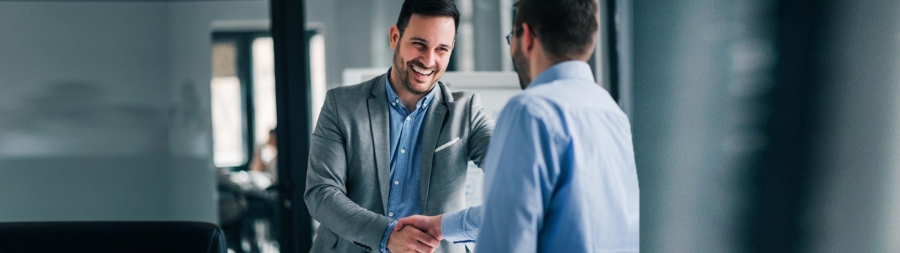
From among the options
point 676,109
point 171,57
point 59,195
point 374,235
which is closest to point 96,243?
point 374,235

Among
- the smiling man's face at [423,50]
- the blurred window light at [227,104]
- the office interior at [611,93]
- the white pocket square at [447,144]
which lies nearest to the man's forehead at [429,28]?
the smiling man's face at [423,50]

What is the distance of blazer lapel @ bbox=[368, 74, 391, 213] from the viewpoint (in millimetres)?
1707

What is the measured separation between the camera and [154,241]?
164 cm

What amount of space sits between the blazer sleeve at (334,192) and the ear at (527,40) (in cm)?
53

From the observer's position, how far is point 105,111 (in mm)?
3188

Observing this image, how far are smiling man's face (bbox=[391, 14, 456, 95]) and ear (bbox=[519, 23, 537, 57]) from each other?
423mm

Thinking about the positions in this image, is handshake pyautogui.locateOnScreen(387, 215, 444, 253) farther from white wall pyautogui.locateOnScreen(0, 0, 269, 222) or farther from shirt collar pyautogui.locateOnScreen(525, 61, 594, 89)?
white wall pyautogui.locateOnScreen(0, 0, 269, 222)

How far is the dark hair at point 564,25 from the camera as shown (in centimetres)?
126

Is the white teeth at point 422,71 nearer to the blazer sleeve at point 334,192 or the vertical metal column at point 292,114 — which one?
the blazer sleeve at point 334,192

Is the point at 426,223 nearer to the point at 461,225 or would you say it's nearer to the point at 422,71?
the point at 461,225

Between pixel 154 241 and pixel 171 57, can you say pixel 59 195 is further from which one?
pixel 154 241

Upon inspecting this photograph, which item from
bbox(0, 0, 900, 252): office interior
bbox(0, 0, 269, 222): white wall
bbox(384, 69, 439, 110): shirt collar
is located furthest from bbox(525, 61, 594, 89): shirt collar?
bbox(0, 0, 269, 222): white wall

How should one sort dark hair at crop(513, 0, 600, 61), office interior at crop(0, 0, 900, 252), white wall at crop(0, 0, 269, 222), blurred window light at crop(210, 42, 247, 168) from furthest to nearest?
blurred window light at crop(210, 42, 247, 168), white wall at crop(0, 0, 269, 222), office interior at crop(0, 0, 900, 252), dark hair at crop(513, 0, 600, 61)

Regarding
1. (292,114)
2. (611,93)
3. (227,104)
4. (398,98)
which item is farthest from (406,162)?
(227,104)
